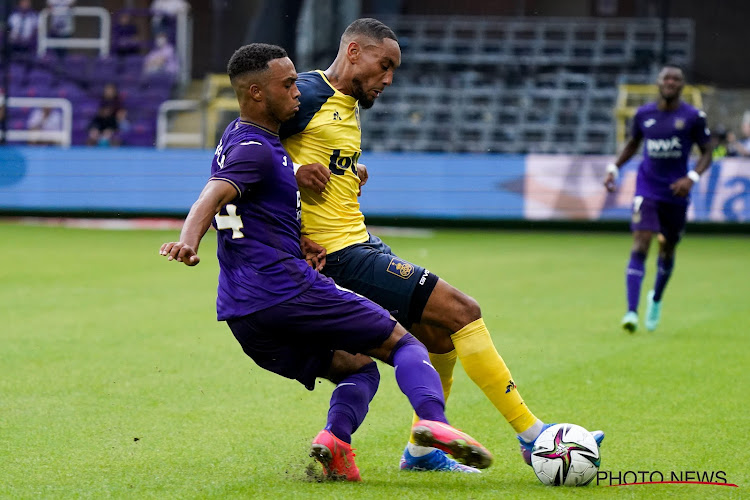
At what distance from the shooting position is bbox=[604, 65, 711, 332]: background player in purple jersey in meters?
9.88

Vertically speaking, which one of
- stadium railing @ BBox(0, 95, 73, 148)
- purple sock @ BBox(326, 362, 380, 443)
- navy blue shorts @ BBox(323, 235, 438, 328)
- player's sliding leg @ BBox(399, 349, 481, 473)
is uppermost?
navy blue shorts @ BBox(323, 235, 438, 328)

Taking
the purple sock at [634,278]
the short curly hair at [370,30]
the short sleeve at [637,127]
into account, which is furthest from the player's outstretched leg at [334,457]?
the short sleeve at [637,127]

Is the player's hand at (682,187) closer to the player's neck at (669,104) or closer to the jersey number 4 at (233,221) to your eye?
the player's neck at (669,104)

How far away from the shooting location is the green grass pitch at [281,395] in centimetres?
470

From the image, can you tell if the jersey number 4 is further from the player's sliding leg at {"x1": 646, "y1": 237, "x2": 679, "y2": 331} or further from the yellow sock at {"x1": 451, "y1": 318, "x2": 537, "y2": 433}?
the player's sliding leg at {"x1": 646, "y1": 237, "x2": 679, "y2": 331}

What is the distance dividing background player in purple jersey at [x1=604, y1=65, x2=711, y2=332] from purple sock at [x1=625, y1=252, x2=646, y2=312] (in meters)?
0.01

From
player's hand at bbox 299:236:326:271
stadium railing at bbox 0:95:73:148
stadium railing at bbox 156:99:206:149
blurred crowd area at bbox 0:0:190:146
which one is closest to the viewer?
→ player's hand at bbox 299:236:326:271

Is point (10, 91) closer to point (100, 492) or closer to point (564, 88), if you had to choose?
point (564, 88)

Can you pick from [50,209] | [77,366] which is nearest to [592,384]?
[77,366]

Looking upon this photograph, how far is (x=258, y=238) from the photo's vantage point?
451cm

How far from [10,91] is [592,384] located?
21.7 m

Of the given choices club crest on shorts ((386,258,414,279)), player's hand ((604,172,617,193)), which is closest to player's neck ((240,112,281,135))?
club crest on shorts ((386,258,414,279))

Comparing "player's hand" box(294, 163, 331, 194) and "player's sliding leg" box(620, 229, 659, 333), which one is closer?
"player's hand" box(294, 163, 331, 194)

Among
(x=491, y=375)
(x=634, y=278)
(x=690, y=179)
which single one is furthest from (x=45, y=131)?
(x=491, y=375)
